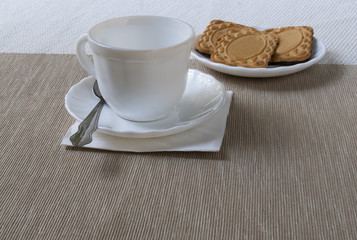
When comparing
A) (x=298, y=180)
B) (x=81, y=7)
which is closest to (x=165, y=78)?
(x=298, y=180)

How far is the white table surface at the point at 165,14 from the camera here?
764 millimetres

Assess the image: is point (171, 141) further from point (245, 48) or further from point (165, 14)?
point (165, 14)

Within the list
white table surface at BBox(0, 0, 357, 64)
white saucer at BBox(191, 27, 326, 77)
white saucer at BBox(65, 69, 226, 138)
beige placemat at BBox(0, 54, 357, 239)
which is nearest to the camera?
beige placemat at BBox(0, 54, 357, 239)

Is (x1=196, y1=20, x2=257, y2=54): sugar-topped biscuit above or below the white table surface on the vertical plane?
above

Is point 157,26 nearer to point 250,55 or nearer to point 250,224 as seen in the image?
point 250,55

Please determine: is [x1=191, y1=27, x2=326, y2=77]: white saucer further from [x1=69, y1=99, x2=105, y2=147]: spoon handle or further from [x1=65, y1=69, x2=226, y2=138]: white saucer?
[x1=69, y1=99, x2=105, y2=147]: spoon handle

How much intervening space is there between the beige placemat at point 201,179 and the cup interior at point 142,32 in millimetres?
120

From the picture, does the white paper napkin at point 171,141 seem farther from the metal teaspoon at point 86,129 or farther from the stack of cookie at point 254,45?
the stack of cookie at point 254,45

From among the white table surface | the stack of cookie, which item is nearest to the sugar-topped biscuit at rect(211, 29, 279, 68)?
the stack of cookie

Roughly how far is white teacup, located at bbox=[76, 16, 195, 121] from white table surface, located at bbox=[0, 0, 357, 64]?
0.25 m

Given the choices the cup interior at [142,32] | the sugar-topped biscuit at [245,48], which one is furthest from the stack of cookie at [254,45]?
the cup interior at [142,32]

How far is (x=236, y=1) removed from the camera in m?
0.98

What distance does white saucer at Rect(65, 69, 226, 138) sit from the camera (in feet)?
1.52

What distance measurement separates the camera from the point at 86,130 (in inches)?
18.5
